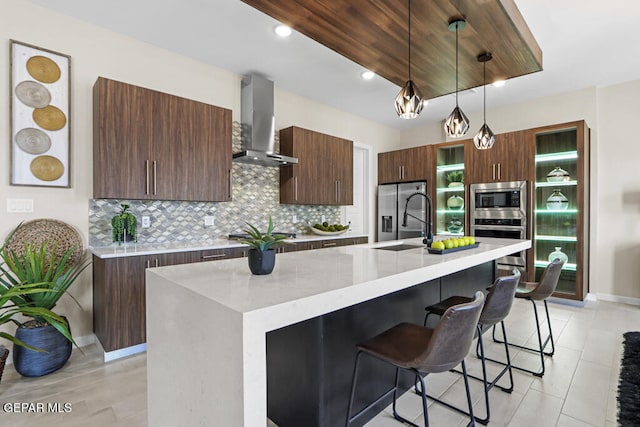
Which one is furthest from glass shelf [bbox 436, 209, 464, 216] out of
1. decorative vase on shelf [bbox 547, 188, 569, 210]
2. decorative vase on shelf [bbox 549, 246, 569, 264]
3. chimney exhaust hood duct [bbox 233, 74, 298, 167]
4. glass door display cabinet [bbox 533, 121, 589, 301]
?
chimney exhaust hood duct [bbox 233, 74, 298, 167]

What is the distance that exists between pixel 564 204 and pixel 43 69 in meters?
5.81

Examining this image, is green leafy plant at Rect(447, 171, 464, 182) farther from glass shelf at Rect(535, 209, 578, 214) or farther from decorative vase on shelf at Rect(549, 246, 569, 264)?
decorative vase on shelf at Rect(549, 246, 569, 264)

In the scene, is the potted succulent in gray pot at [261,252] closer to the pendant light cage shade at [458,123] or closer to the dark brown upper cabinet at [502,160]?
the pendant light cage shade at [458,123]

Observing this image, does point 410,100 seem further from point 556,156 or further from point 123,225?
point 556,156

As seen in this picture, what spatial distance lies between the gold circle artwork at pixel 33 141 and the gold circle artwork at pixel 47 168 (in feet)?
0.23

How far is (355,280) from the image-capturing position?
4.28ft

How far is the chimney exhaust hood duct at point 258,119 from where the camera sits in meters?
3.75

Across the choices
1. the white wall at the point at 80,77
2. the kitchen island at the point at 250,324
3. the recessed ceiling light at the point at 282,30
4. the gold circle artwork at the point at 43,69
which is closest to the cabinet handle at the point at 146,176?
the white wall at the point at 80,77

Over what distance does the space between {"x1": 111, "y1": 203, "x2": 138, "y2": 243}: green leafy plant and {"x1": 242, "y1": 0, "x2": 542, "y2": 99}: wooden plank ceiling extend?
2057 mm

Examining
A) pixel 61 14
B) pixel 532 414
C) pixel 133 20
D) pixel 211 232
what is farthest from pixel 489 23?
pixel 61 14

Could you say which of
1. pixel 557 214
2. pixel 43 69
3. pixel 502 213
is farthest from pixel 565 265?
pixel 43 69

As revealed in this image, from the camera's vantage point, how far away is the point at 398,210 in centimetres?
551

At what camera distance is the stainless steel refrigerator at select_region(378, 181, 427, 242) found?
5.24m

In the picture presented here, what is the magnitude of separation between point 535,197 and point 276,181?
3540mm
